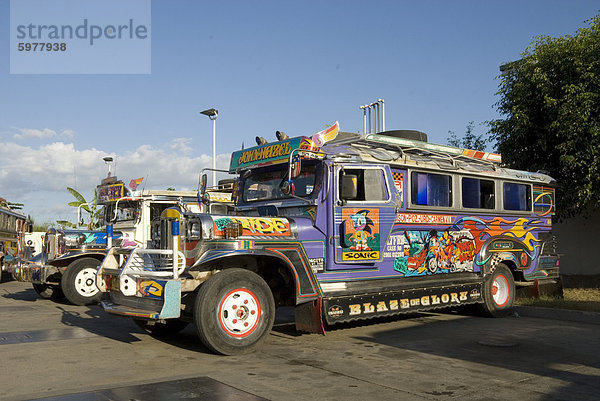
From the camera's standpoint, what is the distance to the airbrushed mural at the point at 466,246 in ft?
28.9

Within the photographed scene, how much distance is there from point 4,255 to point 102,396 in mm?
16281

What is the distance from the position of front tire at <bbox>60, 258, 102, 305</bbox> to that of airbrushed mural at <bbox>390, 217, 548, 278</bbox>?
6749 millimetres

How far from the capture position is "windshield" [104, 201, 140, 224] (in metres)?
13.0

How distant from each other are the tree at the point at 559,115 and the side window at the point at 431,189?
187 inches

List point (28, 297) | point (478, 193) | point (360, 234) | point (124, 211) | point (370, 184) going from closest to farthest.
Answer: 1. point (360, 234)
2. point (370, 184)
3. point (478, 193)
4. point (124, 211)
5. point (28, 297)

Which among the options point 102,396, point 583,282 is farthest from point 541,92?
point 102,396

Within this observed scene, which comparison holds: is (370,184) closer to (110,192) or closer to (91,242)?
(91,242)

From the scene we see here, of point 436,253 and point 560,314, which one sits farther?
point 560,314

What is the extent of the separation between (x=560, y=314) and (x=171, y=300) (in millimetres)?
7079

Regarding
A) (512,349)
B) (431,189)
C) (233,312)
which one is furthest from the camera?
(431,189)

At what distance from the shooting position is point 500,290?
34.5 feet

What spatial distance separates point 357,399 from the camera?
191 inches

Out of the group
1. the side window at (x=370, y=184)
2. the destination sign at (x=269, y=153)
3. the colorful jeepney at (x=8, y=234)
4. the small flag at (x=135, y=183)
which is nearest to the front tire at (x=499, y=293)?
the side window at (x=370, y=184)

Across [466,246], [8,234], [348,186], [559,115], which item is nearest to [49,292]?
[8,234]
